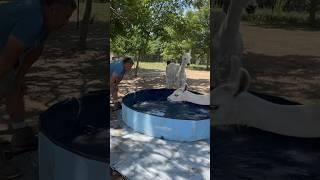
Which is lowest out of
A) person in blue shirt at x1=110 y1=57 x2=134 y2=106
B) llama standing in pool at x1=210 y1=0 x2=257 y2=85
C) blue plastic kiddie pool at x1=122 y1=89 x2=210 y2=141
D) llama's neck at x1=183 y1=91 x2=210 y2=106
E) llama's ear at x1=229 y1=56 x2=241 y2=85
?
blue plastic kiddie pool at x1=122 y1=89 x2=210 y2=141

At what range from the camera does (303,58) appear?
1878 mm

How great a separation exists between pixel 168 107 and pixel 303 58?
5.10 meters

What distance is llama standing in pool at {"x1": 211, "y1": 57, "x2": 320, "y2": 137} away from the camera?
195cm

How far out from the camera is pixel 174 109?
6766mm

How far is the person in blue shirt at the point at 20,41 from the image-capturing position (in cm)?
185

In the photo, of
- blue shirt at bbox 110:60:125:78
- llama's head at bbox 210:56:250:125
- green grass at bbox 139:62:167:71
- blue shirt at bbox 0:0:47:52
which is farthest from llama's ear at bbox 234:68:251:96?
green grass at bbox 139:62:167:71

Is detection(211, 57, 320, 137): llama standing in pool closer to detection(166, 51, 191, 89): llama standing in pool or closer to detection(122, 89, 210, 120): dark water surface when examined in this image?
detection(122, 89, 210, 120): dark water surface

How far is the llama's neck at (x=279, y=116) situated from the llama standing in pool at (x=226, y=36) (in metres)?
0.17

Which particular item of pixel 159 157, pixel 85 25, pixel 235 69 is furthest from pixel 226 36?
Answer: pixel 159 157

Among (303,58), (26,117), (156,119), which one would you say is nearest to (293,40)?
(303,58)

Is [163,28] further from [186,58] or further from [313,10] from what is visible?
[313,10]

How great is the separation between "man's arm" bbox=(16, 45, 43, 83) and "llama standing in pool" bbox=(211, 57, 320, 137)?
0.87 meters

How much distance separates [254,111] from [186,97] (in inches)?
206

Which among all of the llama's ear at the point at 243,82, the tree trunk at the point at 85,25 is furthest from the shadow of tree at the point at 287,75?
the tree trunk at the point at 85,25
